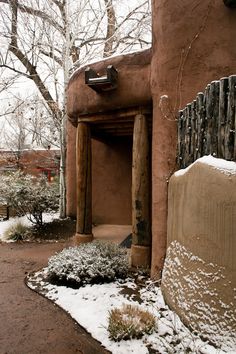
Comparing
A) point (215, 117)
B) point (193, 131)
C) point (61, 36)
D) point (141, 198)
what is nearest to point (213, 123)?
point (215, 117)

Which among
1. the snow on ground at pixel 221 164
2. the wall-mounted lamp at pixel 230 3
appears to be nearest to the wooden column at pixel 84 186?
the wall-mounted lamp at pixel 230 3

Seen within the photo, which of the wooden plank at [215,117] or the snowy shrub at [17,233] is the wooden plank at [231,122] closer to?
the wooden plank at [215,117]

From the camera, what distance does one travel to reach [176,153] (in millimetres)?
4824

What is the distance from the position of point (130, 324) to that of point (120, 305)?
768 mm

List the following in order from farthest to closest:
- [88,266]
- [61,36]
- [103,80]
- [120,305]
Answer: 1. [61,36]
2. [103,80]
3. [88,266]
4. [120,305]

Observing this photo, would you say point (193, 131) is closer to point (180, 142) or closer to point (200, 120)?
point (200, 120)

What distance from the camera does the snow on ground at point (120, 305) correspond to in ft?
10.5

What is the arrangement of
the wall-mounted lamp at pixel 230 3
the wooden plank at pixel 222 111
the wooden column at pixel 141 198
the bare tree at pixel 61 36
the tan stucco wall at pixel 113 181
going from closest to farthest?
the wooden plank at pixel 222 111, the wall-mounted lamp at pixel 230 3, the wooden column at pixel 141 198, the tan stucco wall at pixel 113 181, the bare tree at pixel 61 36

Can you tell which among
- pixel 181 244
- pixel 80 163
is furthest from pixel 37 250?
pixel 181 244

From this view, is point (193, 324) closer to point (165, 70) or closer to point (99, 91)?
point (165, 70)

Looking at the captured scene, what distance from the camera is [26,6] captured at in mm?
12438

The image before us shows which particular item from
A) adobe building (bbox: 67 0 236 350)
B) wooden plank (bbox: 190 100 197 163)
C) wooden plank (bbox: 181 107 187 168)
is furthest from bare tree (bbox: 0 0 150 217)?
wooden plank (bbox: 190 100 197 163)

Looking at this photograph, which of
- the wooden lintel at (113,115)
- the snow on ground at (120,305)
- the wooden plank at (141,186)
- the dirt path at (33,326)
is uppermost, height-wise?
the wooden lintel at (113,115)

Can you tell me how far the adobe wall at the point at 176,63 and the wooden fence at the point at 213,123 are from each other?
1.94ft
